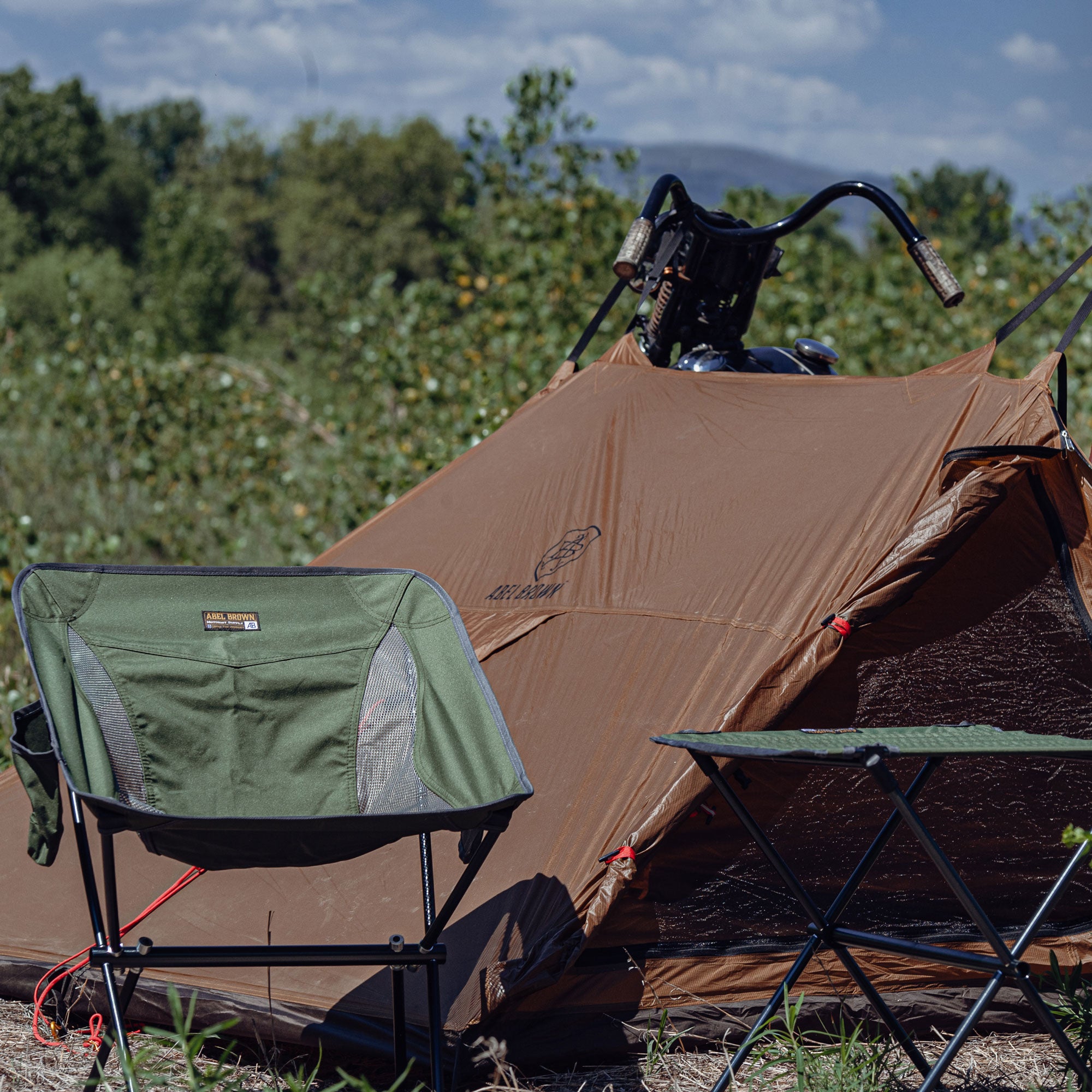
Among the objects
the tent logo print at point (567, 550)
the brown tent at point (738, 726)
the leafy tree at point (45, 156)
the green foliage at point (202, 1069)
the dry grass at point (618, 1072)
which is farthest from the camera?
the leafy tree at point (45, 156)

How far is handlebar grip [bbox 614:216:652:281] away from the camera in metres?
2.94

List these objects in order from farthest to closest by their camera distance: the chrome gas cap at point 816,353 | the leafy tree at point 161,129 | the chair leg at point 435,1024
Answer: the leafy tree at point 161,129 → the chrome gas cap at point 816,353 → the chair leg at point 435,1024

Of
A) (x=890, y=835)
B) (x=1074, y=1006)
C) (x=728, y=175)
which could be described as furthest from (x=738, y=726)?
(x=728, y=175)

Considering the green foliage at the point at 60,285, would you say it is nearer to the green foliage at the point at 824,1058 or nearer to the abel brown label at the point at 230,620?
the abel brown label at the point at 230,620

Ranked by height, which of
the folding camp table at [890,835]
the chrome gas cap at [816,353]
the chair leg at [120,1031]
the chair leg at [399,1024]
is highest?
the chrome gas cap at [816,353]

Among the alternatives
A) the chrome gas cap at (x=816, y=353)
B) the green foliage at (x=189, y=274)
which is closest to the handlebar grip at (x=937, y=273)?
the chrome gas cap at (x=816, y=353)

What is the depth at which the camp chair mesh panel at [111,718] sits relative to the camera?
2.30 meters

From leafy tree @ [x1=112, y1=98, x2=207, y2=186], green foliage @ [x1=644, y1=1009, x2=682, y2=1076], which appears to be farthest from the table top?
leafy tree @ [x1=112, y1=98, x2=207, y2=186]

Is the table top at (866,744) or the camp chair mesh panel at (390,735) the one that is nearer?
the table top at (866,744)

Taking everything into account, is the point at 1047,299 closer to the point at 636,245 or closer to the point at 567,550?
the point at 636,245

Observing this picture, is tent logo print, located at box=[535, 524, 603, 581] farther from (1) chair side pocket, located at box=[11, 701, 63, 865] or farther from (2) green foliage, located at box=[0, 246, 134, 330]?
(2) green foliage, located at box=[0, 246, 134, 330]

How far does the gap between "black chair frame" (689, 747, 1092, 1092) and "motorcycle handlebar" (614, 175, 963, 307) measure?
1328mm

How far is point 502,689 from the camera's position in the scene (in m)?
2.94

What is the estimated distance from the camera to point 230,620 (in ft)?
8.31
